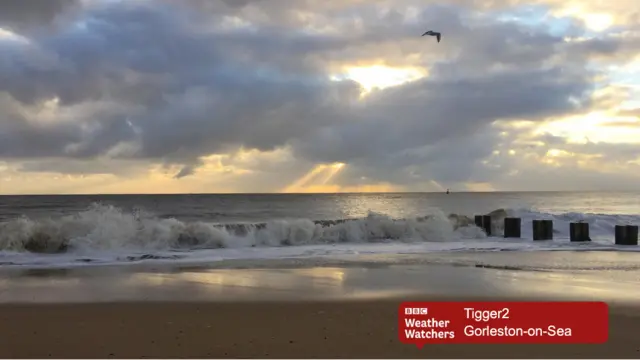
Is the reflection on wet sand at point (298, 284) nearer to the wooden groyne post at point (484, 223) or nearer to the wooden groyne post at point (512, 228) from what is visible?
the wooden groyne post at point (512, 228)

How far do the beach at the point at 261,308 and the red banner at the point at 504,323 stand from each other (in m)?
0.19

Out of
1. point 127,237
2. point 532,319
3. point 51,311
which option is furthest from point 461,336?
point 127,237

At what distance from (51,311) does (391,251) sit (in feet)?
39.9

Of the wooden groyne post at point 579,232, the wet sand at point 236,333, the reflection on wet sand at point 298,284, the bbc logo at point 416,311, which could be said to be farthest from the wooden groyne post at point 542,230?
the bbc logo at point 416,311

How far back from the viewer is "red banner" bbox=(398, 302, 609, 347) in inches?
283

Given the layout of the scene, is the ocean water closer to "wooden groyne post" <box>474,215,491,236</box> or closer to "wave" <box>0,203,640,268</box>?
"wave" <box>0,203,640,268</box>

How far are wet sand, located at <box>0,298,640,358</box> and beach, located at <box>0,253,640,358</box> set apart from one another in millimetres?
16

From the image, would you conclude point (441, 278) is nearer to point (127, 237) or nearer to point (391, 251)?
point (391, 251)

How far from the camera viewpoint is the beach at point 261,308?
22.8ft

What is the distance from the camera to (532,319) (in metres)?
8.16

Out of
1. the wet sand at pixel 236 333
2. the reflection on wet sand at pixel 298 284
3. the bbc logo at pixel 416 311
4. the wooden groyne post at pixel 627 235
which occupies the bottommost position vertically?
the wet sand at pixel 236 333

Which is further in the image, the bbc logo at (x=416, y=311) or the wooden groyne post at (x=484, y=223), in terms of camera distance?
the wooden groyne post at (x=484, y=223)

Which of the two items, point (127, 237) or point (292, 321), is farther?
point (127, 237)

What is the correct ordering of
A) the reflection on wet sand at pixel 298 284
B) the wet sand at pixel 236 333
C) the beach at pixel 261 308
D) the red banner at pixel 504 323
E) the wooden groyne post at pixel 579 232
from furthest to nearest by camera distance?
the wooden groyne post at pixel 579 232, the reflection on wet sand at pixel 298 284, the red banner at pixel 504 323, the beach at pixel 261 308, the wet sand at pixel 236 333
